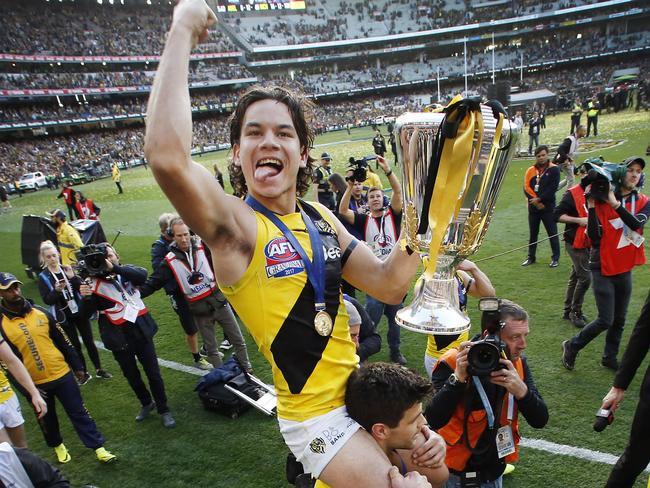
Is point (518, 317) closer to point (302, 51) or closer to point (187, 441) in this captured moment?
point (187, 441)

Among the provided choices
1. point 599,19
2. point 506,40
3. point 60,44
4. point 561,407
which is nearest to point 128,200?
point 561,407

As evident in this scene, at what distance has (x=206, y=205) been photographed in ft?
3.90

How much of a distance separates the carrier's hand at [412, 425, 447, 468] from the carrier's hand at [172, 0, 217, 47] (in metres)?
1.57

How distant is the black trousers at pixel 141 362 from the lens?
15.7 ft

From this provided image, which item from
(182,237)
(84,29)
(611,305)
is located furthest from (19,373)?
(84,29)

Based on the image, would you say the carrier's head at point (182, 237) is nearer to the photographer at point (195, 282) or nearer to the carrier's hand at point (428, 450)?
the photographer at point (195, 282)

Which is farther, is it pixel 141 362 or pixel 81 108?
pixel 81 108

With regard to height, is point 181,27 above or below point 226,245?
above

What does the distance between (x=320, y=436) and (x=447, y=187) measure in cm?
90

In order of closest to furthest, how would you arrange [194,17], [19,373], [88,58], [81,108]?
1. [194,17]
2. [19,373]
3. [81,108]
4. [88,58]

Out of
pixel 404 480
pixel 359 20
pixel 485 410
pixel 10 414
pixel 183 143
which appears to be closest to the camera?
pixel 183 143

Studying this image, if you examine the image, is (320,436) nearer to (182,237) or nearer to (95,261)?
(95,261)

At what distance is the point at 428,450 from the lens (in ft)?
5.44

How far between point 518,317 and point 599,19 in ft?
217
